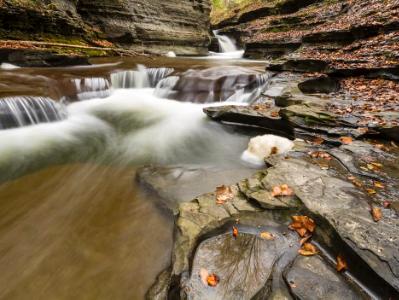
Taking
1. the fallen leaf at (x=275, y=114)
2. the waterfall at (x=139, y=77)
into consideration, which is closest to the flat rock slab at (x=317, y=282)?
the fallen leaf at (x=275, y=114)

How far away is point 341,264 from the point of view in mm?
1988

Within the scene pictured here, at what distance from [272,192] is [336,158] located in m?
1.36

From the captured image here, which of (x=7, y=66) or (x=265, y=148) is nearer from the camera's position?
(x=265, y=148)

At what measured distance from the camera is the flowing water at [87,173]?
103 inches

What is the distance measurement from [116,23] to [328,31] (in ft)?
42.5

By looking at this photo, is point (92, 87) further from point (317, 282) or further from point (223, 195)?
point (317, 282)

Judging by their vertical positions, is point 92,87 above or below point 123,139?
above

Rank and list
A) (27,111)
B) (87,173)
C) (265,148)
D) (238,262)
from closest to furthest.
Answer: (238,262)
(265,148)
(87,173)
(27,111)

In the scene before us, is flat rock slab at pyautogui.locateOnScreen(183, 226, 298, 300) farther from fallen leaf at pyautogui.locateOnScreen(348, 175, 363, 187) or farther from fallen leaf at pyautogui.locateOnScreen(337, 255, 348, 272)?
fallen leaf at pyautogui.locateOnScreen(348, 175, 363, 187)

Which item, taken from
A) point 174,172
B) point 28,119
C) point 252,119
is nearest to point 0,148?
point 28,119

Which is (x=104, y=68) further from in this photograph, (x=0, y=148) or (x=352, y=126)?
(x=352, y=126)

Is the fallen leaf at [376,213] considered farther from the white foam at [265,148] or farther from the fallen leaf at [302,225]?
the white foam at [265,148]

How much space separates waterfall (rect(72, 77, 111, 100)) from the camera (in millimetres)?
8658

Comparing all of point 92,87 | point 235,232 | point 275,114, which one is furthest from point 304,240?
point 92,87
